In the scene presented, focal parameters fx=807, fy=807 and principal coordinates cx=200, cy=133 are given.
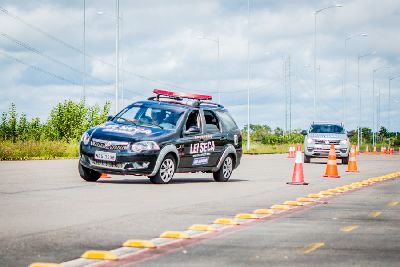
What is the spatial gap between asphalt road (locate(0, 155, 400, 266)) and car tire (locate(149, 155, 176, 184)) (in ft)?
0.93

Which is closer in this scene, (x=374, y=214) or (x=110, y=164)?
(x=374, y=214)

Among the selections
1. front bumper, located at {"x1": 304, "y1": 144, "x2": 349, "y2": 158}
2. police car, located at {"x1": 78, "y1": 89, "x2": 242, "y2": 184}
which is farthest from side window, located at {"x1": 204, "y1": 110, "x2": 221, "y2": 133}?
front bumper, located at {"x1": 304, "y1": 144, "x2": 349, "y2": 158}

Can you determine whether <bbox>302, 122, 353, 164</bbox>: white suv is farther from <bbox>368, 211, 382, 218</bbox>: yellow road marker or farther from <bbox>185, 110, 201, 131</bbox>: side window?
<bbox>368, 211, 382, 218</bbox>: yellow road marker

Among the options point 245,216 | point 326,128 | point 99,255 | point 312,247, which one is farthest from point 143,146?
point 326,128

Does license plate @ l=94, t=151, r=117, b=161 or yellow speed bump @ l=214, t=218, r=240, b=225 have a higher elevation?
license plate @ l=94, t=151, r=117, b=161

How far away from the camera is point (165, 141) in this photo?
17516 mm

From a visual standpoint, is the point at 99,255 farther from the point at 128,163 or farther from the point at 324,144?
the point at 324,144

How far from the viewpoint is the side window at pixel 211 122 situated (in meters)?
19.4

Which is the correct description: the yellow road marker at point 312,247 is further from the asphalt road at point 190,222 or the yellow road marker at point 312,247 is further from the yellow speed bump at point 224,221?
the yellow speed bump at point 224,221

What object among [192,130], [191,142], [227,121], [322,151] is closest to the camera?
[191,142]

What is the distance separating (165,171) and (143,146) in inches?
35.8

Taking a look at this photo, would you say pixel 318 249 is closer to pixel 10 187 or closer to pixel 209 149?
pixel 10 187

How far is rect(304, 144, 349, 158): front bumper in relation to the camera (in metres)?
34.9

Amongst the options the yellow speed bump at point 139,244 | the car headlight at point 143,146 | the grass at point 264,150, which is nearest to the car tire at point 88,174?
the car headlight at point 143,146
